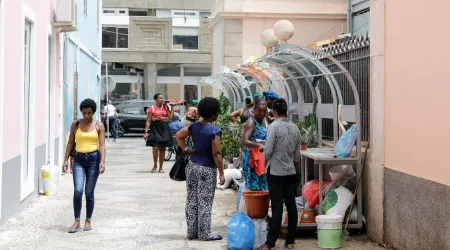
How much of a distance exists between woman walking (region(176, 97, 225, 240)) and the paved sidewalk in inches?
11.0

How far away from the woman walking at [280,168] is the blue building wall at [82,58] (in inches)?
400

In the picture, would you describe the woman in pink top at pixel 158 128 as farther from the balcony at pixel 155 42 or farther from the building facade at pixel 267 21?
the balcony at pixel 155 42

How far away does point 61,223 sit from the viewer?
33.4ft

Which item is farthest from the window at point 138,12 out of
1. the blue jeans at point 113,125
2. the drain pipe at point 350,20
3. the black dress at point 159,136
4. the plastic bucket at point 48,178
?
the plastic bucket at point 48,178

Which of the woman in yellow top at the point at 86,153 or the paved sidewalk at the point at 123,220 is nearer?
the paved sidewalk at the point at 123,220

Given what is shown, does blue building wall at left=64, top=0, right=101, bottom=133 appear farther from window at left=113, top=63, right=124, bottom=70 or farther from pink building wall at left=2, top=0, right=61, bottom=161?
window at left=113, top=63, right=124, bottom=70

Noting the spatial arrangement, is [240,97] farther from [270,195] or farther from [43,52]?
[270,195]

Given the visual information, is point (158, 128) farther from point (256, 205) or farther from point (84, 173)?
point (256, 205)

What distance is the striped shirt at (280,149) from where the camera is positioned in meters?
8.23

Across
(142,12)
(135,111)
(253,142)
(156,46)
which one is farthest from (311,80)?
(142,12)

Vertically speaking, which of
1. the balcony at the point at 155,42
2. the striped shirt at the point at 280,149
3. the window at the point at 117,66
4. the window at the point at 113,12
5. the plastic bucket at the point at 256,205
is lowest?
the plastic bucket at the point at 256,205

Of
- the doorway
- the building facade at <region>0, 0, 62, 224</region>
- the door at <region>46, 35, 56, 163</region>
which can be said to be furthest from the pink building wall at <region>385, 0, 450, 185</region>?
the door at <region>46, 35, 56, 163</region>

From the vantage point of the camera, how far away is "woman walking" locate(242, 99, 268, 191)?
908cm

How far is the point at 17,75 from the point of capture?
10633 mm
